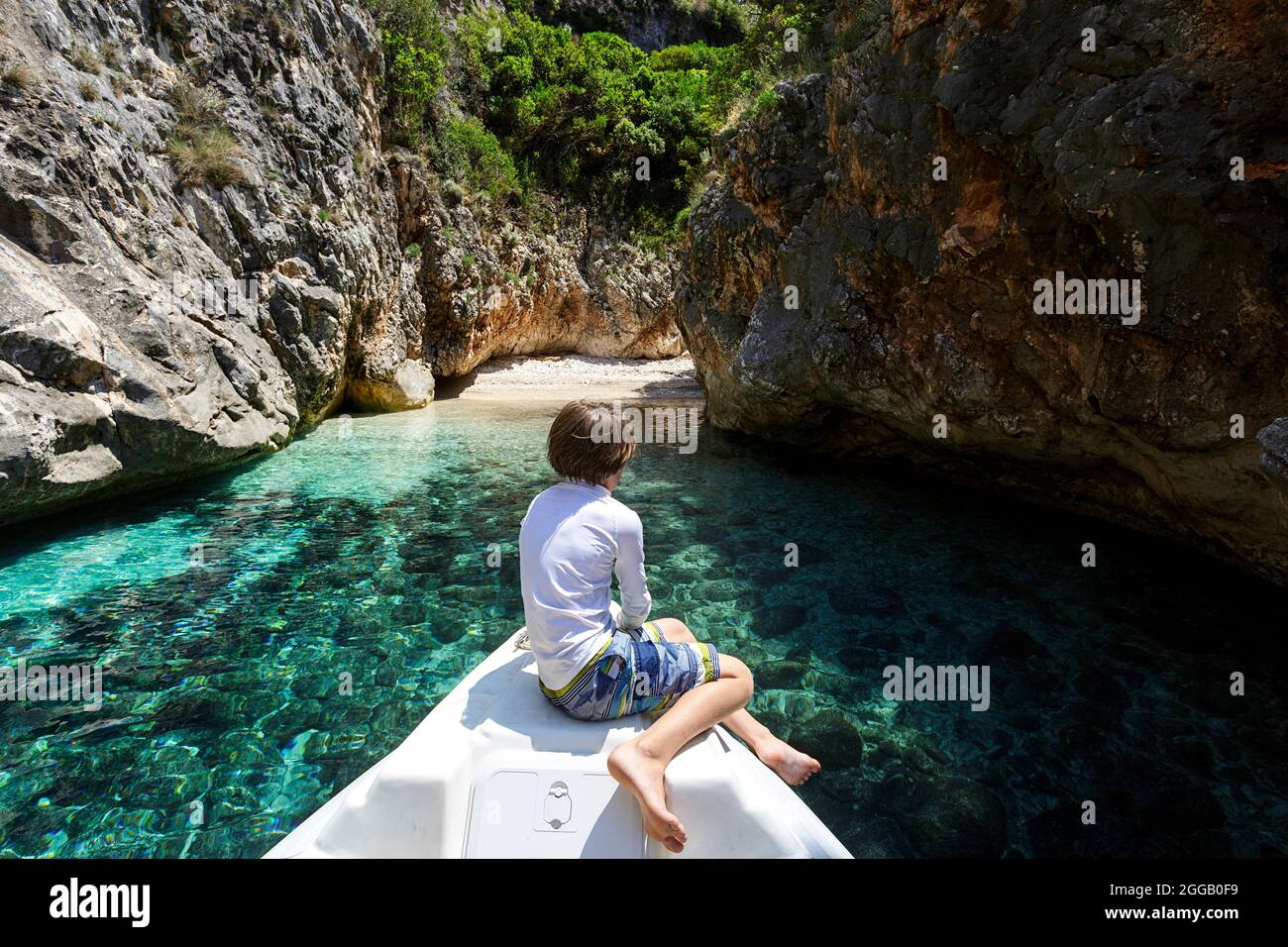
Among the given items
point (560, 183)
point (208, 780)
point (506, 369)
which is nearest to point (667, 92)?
point (560, 183)

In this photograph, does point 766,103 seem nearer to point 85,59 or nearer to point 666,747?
point 85,59

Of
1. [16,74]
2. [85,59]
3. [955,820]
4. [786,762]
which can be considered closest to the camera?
[786,762]

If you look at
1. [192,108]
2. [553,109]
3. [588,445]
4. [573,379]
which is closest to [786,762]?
[588,445]

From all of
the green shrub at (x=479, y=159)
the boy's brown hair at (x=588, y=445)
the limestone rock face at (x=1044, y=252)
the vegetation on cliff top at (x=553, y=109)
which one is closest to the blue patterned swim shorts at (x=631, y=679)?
the boy's brown hair at (x=588, y=445)

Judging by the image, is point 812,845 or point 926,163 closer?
point 812,845

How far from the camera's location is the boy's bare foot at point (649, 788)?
2.18 m

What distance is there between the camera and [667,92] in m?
28.9

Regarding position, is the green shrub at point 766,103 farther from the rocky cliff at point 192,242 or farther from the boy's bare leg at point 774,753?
the boy's bare leg at point 774,753

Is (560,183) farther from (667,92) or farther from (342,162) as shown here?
(342,162)

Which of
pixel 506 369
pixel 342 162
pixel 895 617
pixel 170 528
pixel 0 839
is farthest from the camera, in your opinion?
pixel 506 369

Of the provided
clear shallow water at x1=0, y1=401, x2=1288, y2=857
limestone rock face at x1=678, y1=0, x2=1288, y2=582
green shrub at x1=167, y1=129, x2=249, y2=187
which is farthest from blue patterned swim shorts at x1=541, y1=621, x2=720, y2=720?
green shrub at x1=167, y1=129, x2=249, y2=187

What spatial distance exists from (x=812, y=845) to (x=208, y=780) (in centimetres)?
317

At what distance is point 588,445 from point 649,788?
1.34 metres

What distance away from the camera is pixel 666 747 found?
2426mm
